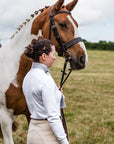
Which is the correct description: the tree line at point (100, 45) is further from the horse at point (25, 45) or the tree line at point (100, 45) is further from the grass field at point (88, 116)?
the horse at point (25, 45)

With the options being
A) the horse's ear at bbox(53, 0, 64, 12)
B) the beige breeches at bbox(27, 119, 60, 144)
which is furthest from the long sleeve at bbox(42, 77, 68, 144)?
the horse's ear at bbox(53, 0, 64, 12)

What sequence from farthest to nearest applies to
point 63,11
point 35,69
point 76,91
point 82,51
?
point 76,91
point 63,11
point 82,51
point 35,69

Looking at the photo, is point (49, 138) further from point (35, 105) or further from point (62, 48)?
point (62, 48)

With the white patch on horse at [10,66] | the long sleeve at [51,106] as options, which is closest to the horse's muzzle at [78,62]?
the white patch on horse at [10,66]

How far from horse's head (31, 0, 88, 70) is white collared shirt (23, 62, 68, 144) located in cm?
93

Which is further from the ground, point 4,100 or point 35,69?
point 35,69

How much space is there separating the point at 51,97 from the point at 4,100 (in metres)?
1.43

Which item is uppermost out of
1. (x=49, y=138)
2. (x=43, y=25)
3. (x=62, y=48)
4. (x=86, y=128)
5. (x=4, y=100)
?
(x=43, y=25)

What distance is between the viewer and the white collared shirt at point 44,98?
6.09 feet

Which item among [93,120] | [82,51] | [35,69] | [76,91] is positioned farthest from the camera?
[76,91]

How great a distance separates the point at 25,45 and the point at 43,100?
4.84 feet

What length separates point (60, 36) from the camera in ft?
9.71

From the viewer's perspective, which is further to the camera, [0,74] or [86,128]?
[86,128]

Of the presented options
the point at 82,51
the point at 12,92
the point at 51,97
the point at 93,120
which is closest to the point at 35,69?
the point at 51,97
